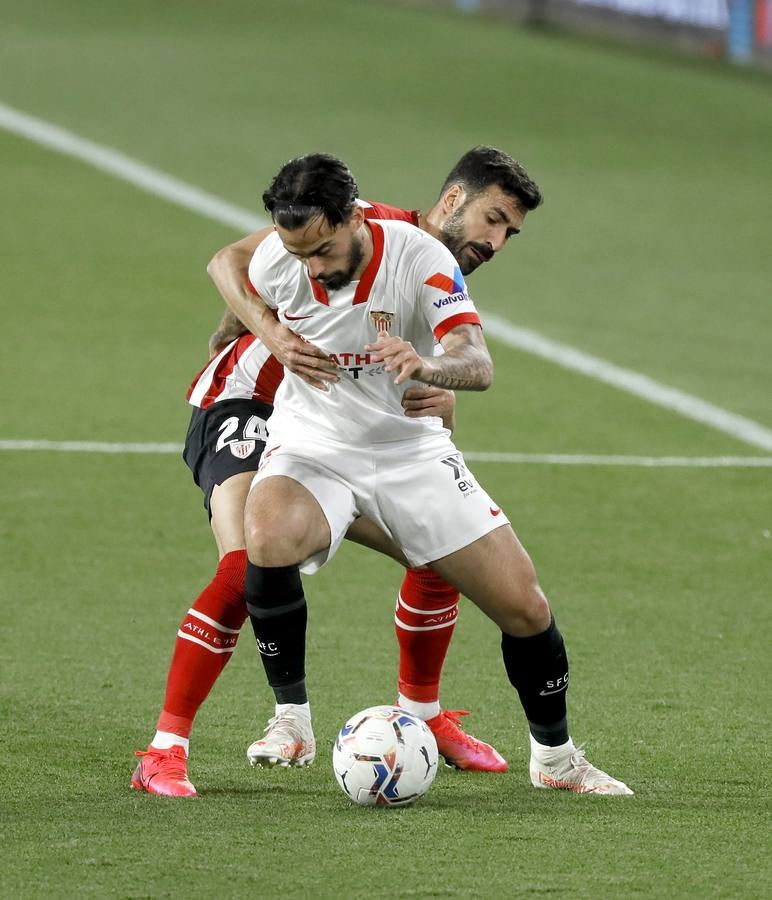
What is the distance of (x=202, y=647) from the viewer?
5426 mm

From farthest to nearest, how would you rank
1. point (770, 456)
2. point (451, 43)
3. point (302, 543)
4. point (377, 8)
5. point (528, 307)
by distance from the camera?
point (377, 8) → point (451, 43) → point (528, 307) → point (770, 456) → point (302, 543)

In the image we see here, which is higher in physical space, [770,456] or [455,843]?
[770,456]

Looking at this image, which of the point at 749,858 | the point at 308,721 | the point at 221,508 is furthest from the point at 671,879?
the point at 221,508

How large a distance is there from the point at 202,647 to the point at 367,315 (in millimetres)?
1125

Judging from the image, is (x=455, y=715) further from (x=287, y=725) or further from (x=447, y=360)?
(x=447, y=360)

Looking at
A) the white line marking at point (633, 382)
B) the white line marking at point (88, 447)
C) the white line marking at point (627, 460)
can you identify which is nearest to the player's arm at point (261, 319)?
the white line marking at point (88, 447)

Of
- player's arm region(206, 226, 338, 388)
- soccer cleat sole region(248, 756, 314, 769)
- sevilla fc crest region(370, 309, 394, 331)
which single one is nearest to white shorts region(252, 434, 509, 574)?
player's arm region(206, 226, 338, 388)

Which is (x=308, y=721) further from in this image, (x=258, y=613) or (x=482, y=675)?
(x=482, y=675)

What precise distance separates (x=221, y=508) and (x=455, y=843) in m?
1.44

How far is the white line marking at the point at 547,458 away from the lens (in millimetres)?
10570

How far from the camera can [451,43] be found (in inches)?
1051

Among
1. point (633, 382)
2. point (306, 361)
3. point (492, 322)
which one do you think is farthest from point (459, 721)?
point (492, 322)

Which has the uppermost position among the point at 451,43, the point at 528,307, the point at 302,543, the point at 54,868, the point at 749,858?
the point at 451,43

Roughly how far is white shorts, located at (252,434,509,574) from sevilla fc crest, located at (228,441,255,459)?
42 centimetres
